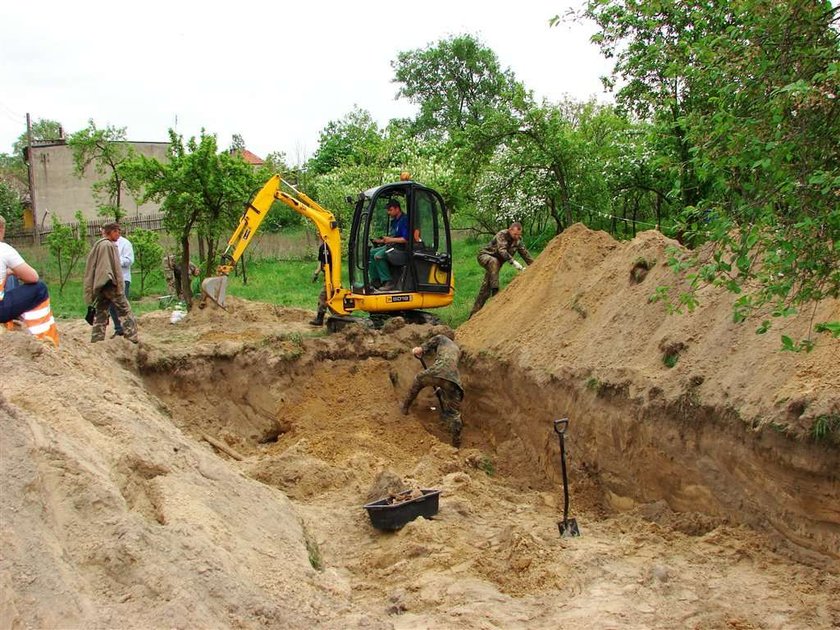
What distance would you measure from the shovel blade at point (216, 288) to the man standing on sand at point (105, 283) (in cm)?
257

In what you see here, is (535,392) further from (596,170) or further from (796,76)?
(596,170)

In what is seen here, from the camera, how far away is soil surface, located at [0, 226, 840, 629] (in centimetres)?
423

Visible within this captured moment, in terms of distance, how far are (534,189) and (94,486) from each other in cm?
1368

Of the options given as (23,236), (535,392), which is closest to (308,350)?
(535,392)

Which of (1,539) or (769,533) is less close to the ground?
(1,539)

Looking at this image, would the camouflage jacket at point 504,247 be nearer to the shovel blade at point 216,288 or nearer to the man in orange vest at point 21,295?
the shovel blade at point 216,288

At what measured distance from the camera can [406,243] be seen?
43.4 ft

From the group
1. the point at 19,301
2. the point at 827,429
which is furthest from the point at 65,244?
the point at 827,429

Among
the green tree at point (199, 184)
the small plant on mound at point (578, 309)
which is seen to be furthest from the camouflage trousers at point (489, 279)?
the green tree at point (199, 184)

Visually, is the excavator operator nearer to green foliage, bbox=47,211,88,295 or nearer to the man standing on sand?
the man standing on sand

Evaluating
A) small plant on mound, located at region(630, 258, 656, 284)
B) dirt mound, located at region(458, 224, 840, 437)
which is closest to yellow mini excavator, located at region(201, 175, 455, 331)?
dirt mound, located at region(458, 224, 840, 437)

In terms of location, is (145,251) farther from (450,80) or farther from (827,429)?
(450,80)

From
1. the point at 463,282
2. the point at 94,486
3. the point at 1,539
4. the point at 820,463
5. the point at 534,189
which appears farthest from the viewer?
the point at 463,282

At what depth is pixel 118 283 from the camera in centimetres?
1081
